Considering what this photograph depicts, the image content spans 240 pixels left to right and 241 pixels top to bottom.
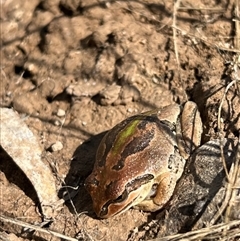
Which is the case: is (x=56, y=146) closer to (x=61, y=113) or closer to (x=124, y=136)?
(x=61, y=113)

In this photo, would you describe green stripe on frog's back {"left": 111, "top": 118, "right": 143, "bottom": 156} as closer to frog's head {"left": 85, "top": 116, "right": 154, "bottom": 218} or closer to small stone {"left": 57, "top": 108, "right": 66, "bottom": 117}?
frog's head {"left": 85, "top": 116, "right": 154, "bottom": 218}

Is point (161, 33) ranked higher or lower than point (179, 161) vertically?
higher

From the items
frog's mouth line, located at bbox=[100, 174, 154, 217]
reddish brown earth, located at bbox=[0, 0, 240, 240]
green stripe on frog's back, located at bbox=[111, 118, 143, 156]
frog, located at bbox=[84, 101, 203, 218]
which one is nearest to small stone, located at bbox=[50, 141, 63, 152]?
reddish brown earth, located at bbox=[0, 0, 240, 240]

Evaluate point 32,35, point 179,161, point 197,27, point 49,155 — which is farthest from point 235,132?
point 32,35

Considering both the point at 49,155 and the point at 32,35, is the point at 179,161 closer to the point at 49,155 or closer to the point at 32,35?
the point at 49,155

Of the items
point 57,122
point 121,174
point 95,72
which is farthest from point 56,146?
point 121,174

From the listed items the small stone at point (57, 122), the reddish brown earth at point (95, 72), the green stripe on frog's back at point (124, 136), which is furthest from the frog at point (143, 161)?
the small stone at point (57, 122)

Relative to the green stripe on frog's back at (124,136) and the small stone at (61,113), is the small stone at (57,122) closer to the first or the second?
the small stone at (61,113)
